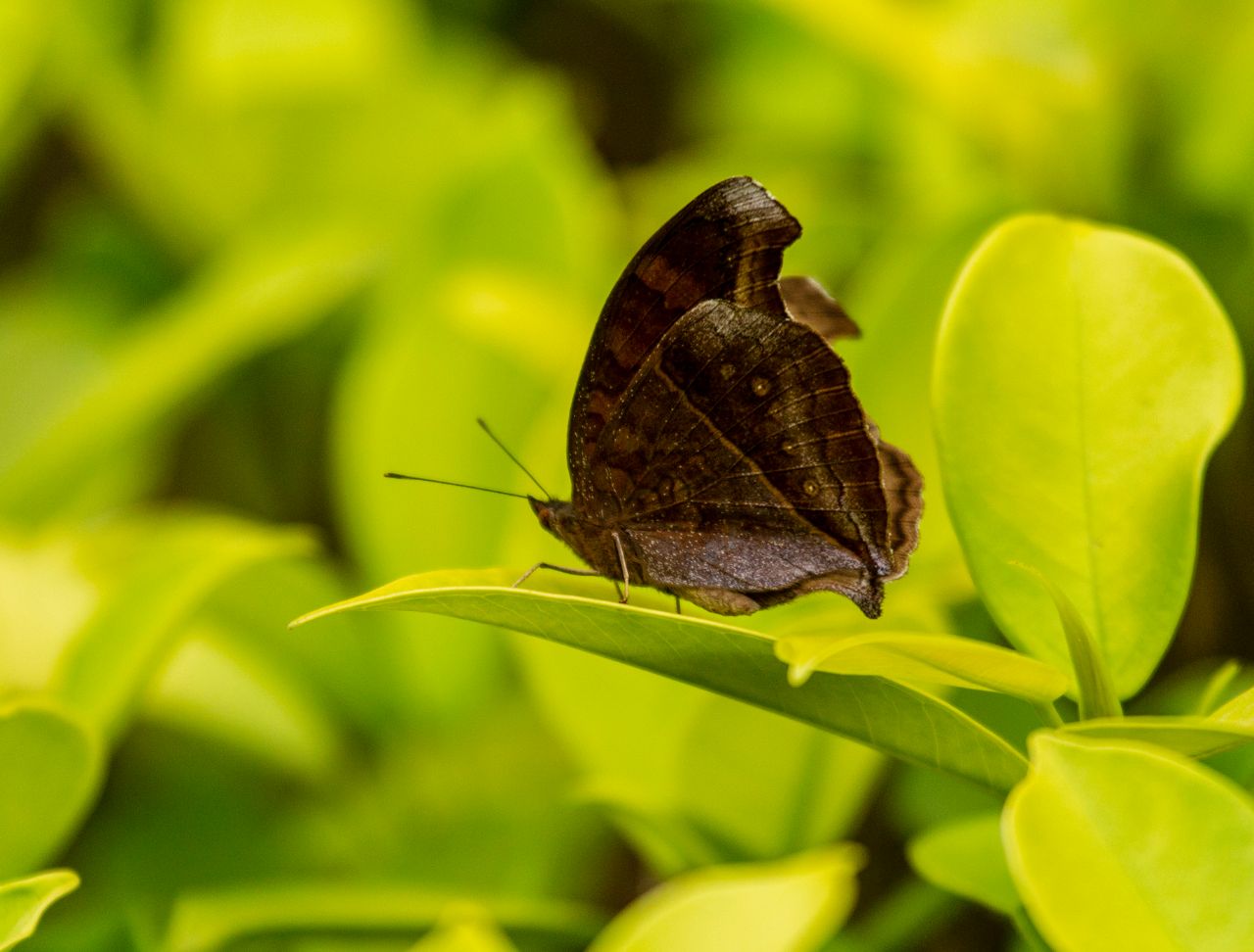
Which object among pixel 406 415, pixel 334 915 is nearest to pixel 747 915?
pixel 334 915

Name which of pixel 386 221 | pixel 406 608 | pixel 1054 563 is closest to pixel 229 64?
pixel 386 221

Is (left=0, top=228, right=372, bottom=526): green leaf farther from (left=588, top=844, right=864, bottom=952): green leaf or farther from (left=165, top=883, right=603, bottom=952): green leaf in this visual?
(left=588, top=844, right=864, bottom=952): green leaf

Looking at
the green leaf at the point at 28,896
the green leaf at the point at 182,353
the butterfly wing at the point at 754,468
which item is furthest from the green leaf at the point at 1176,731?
the green leaf at the point at 182,353

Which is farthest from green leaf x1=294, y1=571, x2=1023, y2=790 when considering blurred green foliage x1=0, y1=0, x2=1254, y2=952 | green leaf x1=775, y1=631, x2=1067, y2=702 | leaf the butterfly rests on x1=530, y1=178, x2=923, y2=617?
leaf the butterfly rests on x1=530, y1=178, x2=923, y2=617

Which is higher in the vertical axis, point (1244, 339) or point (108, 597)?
point (1244, 339)

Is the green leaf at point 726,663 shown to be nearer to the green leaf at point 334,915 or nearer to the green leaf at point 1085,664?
the green leaf at point 1085,664

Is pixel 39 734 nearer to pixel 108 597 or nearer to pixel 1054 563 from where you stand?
pixel 108 597

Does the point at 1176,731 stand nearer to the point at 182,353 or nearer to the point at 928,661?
the point at 928,661

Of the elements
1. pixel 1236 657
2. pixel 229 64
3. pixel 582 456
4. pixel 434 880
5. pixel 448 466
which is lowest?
pixel 434 880
